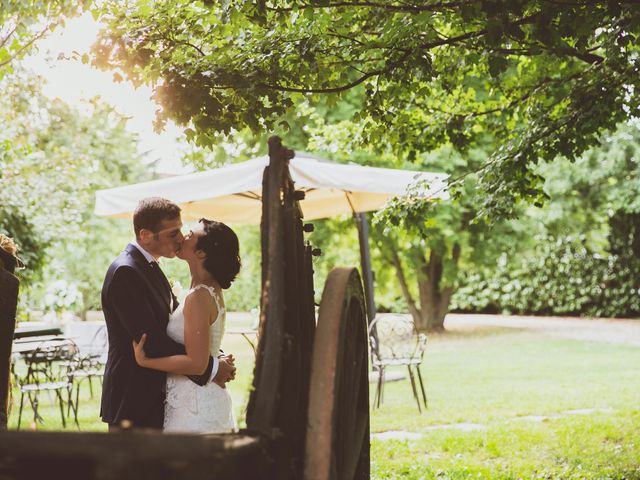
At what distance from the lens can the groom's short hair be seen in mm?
3350

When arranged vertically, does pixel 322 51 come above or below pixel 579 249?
below

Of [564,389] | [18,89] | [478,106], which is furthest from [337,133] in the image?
[18,89]

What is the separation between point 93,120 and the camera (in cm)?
2041

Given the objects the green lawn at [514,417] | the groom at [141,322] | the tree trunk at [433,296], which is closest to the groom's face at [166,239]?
the groom at [141,322]

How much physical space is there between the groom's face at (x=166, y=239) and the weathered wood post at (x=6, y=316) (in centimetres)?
62

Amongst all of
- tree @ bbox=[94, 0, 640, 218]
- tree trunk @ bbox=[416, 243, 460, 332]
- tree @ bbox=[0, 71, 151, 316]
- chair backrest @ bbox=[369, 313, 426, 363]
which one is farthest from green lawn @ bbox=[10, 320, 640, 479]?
tree trunk @ bbox=[416, 243, 460, 332]

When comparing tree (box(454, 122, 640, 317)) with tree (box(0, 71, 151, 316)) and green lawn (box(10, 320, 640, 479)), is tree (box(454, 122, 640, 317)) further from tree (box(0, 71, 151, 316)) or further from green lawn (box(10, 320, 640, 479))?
tree (box(0, 71, 151, 316))

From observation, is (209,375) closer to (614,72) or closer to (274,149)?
Answer: (274,149)

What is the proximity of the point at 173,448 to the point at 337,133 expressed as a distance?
605 centimetres

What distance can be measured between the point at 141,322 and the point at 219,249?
17.2 inches

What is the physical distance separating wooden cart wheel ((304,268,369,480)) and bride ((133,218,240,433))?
0.83 meters

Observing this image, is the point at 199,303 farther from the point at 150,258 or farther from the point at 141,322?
the point at 150,258

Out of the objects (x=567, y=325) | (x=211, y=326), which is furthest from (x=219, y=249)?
(x=567, y=325)

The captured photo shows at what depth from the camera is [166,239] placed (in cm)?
338
